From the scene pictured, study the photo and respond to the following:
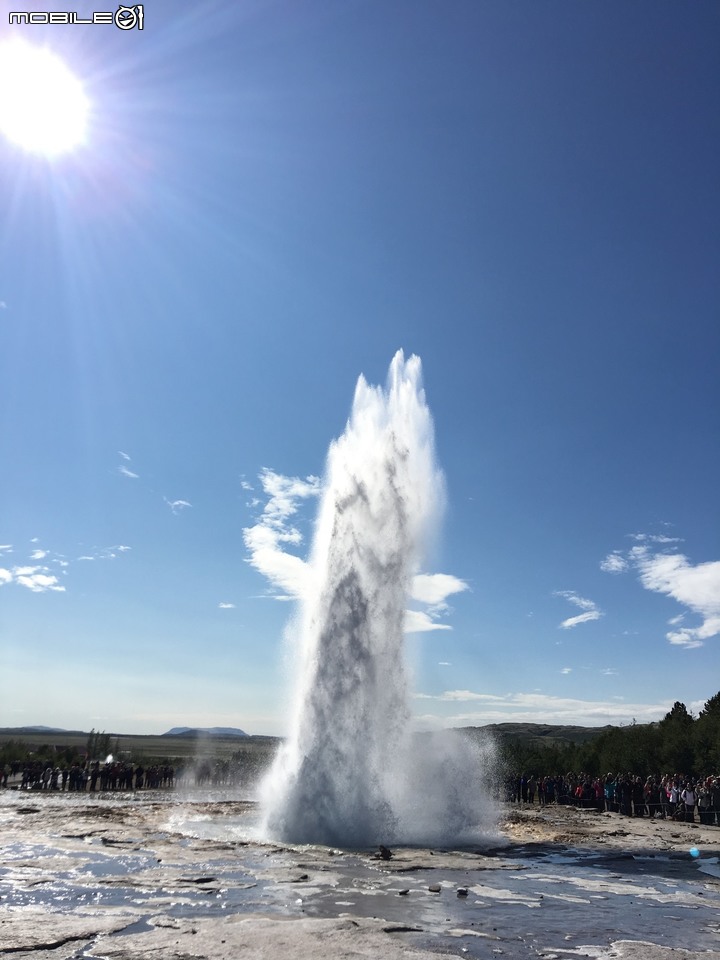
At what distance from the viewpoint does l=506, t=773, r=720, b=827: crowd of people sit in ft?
91.6

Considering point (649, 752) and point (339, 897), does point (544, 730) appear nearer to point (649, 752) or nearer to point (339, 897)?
point (649, 752)

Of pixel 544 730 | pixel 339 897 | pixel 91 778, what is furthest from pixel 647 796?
pixel 544 730

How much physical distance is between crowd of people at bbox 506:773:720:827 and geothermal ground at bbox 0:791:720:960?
222 inches

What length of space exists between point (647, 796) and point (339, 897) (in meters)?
24.8

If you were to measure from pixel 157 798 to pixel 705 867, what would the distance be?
29.5m

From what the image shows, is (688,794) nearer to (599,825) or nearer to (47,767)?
(599,825)

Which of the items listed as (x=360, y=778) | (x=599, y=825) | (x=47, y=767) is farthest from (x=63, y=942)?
(x=47, y=767)

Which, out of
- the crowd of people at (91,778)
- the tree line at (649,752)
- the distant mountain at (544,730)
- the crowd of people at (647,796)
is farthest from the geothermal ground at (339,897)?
the distant mountain at (544,730)

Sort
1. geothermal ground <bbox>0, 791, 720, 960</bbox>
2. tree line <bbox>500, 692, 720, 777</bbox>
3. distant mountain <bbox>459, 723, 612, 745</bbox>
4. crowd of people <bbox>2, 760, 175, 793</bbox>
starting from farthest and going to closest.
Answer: distant mountain <bbox>459, 723, 612, 745</bbox>
crowd of people <bbox>2, 760, 175, 793</bbox>
tree line <bbox>500, 692, 720, 777</bbox>
geothermal ground <bbox>0, 791, 720, 960</bbox>

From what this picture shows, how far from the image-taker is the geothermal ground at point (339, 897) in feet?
31.3

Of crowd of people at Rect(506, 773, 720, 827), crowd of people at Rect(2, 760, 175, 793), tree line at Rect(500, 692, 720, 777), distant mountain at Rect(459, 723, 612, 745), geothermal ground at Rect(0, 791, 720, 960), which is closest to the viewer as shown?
geothermal ground at Rect(0, 791, 720, 960)

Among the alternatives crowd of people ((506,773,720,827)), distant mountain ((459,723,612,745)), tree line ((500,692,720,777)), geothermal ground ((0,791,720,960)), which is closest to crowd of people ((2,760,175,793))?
geothermal ground ((0,791,720,960))

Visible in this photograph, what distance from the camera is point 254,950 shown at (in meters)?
9.13

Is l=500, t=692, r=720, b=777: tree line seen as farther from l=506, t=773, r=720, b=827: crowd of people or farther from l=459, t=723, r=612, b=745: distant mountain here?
l=459, t=723, r=612, b=745: distant mountain
